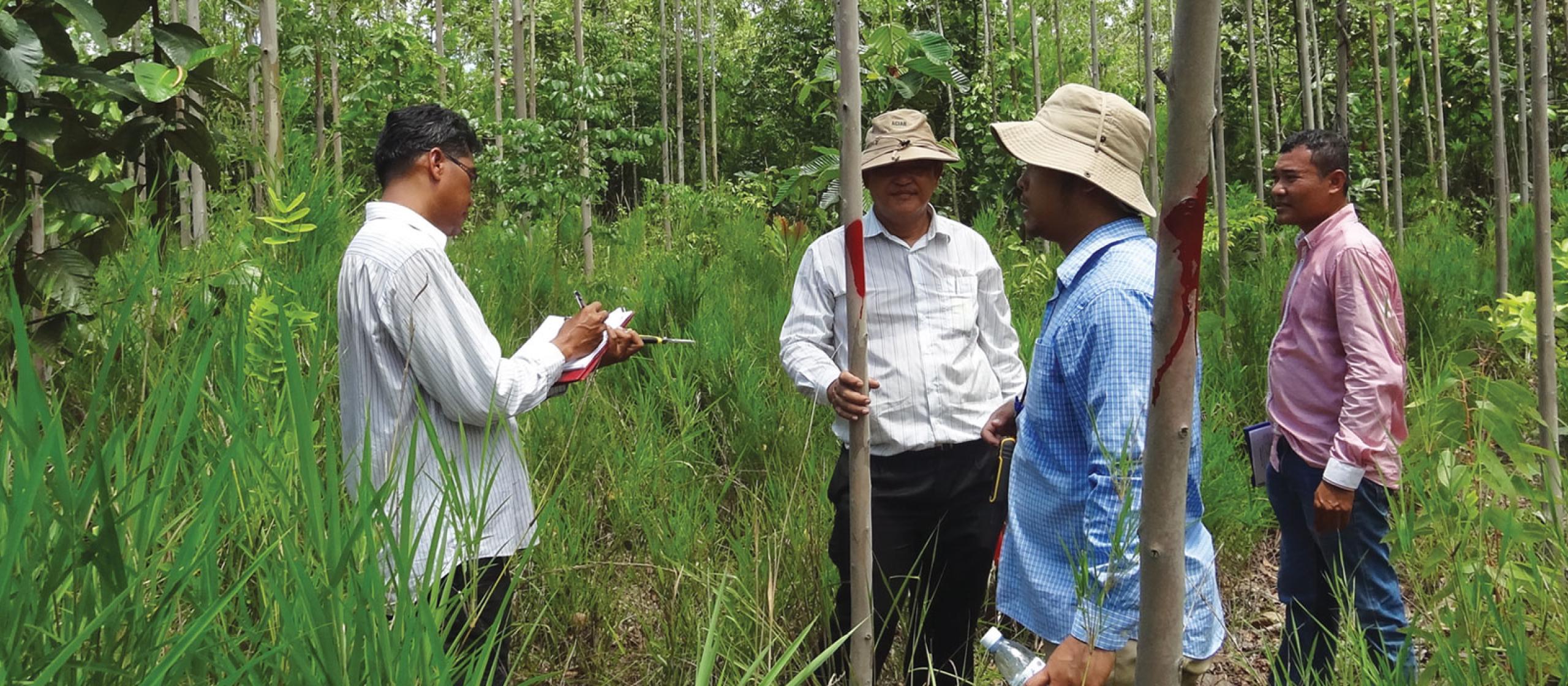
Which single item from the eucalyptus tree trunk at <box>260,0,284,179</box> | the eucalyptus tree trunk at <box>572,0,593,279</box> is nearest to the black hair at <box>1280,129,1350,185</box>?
the eucalyptus tree trunk at <box>260,0,284,179</box>

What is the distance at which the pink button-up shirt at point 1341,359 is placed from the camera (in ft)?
8.10

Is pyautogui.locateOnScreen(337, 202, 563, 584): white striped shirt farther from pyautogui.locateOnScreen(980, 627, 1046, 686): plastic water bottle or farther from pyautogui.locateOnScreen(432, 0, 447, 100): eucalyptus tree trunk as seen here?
pyautogui.locateOnScreen(432, 0, 447, 100): eucalyptus tree trunk

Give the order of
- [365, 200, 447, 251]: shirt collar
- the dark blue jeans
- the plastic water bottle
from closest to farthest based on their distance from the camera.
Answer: the plastic water bottle → [365, 200, 447, 251]: shirt collar → the dark blue jeans

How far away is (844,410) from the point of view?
1.62 m

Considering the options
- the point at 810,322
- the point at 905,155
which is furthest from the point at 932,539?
the point at 905,155

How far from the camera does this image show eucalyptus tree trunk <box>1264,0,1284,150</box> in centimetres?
731

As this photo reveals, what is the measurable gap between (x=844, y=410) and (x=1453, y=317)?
16.3ft

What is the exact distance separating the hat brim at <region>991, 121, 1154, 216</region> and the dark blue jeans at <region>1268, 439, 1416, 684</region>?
3.37 ft

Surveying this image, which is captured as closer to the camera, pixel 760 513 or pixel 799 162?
pixel 760 513

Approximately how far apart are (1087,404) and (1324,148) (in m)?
1.61

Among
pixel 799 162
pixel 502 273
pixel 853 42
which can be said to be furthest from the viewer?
pixel 799 162

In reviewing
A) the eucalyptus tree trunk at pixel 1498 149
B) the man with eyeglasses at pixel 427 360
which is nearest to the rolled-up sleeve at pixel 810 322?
the man with eyeglasses at pixel 427 360

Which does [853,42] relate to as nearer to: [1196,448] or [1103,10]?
[1196,448]

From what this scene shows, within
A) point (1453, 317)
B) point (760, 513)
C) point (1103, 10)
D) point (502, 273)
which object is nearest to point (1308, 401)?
point (760, 513)
